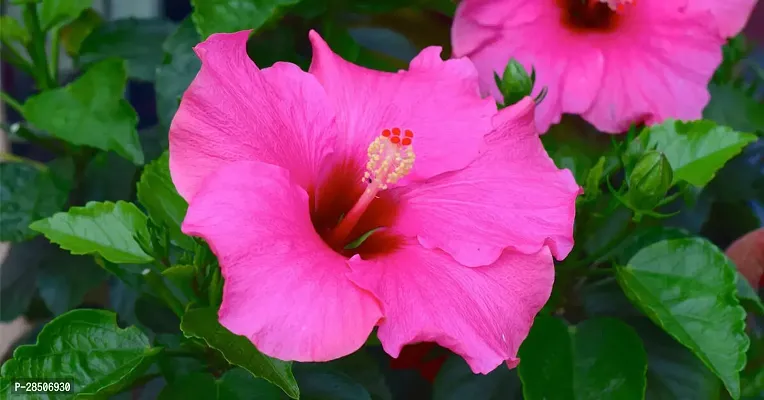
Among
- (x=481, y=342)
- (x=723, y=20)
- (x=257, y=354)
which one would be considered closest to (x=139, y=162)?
(x=257, y=354)

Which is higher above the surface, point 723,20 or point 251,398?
point 723,20

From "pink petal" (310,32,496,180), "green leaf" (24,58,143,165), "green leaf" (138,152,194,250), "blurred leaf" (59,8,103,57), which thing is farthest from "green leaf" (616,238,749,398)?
"blurred leaf" (59,8,103,57)

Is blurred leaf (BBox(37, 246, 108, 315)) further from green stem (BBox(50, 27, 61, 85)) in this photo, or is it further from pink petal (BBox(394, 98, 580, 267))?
pink petal (BBox(394, 98, 580, 267))

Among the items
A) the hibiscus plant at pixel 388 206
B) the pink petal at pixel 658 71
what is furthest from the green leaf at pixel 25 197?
the pink petal at pixel 658 71

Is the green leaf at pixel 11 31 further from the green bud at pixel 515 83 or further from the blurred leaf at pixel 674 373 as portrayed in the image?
the blurred leaf at pixel 674 373

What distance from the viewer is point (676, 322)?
651 mm

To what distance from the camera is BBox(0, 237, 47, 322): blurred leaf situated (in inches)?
37.2

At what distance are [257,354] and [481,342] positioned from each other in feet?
0.60

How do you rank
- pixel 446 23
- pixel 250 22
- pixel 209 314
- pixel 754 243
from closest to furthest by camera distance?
1. pixel 209 314
2. pixel 250 22
3. pixel 754 243
4. pixel 446 23

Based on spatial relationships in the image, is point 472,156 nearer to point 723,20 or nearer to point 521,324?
point 521,324

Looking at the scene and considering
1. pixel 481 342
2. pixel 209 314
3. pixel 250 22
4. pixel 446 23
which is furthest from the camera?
pixel 446 23

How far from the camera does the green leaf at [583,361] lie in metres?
0.68

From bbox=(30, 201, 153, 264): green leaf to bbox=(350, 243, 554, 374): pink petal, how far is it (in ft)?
0.82

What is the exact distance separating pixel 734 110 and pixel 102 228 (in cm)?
85
